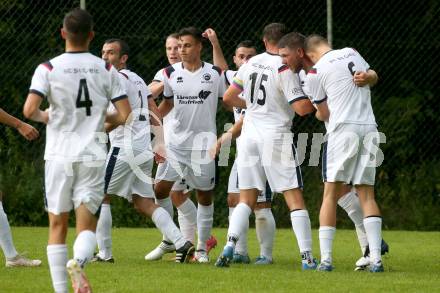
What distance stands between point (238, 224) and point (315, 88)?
1287mm

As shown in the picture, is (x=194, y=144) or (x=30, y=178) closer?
(x=194, y=144)

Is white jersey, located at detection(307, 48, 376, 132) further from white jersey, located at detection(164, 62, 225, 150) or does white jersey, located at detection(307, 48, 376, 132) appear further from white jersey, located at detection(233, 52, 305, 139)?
white jersey, located at detection(164, 62, 225, 150)

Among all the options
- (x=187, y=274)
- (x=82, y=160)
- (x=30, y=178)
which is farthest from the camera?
(x=30, y=178)

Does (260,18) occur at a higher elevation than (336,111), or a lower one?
higher

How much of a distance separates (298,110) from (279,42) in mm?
621

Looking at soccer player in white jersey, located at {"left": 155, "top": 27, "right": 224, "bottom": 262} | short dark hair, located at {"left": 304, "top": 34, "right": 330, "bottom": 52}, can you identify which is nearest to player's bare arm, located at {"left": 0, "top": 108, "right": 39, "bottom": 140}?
soccer player in white jersey, located at {"left": 155, "top": 27, "right": 224, "bottom": 262}

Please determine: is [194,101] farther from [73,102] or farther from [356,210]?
[73,102]

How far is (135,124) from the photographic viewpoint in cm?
962

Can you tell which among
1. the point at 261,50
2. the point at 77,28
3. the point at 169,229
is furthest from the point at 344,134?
the point at 261,50

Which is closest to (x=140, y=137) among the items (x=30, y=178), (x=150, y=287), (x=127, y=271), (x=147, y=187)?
(x=147, y=187)

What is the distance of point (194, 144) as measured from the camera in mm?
10086

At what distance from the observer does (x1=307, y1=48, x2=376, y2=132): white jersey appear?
28.6ft

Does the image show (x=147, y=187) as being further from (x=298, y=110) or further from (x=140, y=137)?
(x=298, y=110)

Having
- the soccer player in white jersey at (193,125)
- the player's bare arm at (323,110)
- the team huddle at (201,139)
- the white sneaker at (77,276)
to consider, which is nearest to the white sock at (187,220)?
the team huddle at (201,139)
